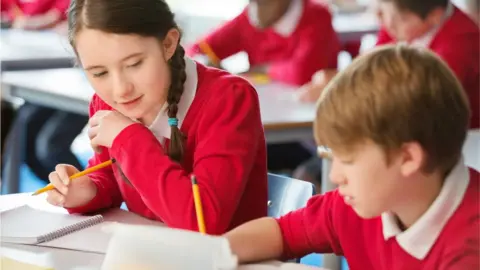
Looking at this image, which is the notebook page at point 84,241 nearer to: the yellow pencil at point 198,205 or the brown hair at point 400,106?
the yellow pencil at point 198,205

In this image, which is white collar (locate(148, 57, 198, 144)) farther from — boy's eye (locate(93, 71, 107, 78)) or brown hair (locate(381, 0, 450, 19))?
brown hair (locate(381, 0, 450, 19))

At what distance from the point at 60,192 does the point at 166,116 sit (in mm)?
214

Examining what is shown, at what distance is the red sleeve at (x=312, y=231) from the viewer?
113cm

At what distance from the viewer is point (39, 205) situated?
1291 millimetres

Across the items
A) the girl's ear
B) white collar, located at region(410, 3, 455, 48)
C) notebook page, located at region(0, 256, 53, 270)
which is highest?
the girl's ear

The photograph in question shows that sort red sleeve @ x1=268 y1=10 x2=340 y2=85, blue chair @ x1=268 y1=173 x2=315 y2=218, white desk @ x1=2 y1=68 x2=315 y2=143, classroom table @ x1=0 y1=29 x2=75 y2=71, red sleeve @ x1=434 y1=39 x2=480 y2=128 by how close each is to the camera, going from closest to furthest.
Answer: blue chair @ x1=268 y1=173 x2=315 y2=218
white desk @ x1=2 y1=68 x2=315 y2=143
red sleeve @ x1=434 y1=39 x2=480 y2=128
red sleeve @ x1=268 y1=10 x2=340 y2=85
classroom table @ x1=0 y1=29 x2=75 y2=71

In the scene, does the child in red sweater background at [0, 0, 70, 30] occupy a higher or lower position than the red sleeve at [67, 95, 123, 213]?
lower

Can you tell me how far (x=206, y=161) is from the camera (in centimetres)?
121

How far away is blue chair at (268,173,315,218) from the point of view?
138 centimetres

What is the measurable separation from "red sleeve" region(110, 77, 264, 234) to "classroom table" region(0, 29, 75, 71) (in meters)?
1.28

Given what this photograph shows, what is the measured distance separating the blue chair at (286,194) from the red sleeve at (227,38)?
135 centimetres

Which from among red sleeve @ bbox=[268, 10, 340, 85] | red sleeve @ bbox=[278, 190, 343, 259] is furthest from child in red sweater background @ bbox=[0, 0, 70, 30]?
red sleeve @ bbox=[278, 190, 343, 259]

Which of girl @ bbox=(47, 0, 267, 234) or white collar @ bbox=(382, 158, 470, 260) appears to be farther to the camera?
girl @ bbox=(47, 0, 267, 234)

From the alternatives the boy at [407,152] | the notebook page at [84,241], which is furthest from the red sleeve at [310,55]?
the boy at [407,152]
